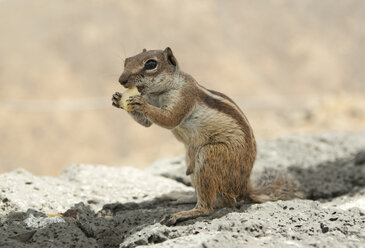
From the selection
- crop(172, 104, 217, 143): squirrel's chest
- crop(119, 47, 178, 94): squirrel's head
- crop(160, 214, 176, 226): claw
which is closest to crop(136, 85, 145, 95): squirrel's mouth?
crop(119, 47, 178, 94): squirrel's head

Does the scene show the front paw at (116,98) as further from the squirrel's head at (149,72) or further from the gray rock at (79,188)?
the gray rock at (79,188)

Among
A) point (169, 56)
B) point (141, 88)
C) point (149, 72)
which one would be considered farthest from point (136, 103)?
point (169, 56)

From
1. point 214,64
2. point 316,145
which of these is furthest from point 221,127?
point 214,64

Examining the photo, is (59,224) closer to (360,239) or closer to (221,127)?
(221,127)

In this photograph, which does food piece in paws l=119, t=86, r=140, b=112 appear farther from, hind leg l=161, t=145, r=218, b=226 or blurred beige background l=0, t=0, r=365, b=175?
blurred beige background l=0, t=0, r=365, b=175

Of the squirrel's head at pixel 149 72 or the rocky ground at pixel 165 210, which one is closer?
the rocky ground at pixel 165 210

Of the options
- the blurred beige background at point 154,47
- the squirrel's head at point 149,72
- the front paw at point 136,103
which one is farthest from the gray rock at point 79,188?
the blurred beige background at point 154,47
